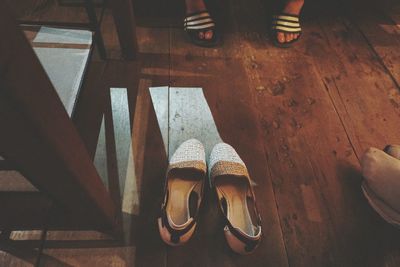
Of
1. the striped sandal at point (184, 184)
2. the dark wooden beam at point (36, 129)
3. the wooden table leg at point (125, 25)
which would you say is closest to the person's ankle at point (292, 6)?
the wooden table leg at point (125, 25)

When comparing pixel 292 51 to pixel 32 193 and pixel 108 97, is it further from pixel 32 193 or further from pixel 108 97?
pixel 32 193

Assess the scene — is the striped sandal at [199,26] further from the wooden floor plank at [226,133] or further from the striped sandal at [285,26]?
the striped sandal at [285,26]

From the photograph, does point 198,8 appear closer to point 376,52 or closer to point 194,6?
point 194,6

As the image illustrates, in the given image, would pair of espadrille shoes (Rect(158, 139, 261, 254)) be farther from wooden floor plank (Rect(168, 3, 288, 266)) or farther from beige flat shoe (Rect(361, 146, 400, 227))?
beige flat shoe (Rect(361, 146, 400, 227))

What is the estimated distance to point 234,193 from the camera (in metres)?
0.71

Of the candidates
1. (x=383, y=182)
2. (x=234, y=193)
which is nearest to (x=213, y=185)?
(x=234, y=193)

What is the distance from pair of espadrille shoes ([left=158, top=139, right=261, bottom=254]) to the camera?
664mm

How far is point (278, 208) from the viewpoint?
739 millimetres

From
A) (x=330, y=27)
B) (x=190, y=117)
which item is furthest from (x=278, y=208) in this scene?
(x=330, y=27)

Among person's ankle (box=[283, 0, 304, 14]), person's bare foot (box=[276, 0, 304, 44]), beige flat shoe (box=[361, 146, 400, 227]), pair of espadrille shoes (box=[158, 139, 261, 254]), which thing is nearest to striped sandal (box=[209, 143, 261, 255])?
pair of espadrille shoes (box=[158, 139, 261, 254])

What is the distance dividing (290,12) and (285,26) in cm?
7

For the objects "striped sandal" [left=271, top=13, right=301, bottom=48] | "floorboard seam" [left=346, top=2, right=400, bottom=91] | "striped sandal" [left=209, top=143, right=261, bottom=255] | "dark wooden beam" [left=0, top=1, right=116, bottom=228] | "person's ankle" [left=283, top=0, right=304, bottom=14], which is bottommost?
"striped sandal" [left=209, top=143, right=261, bottom=255]

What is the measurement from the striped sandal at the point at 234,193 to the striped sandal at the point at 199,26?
20.4 inches

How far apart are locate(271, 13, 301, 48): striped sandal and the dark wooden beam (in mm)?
944
